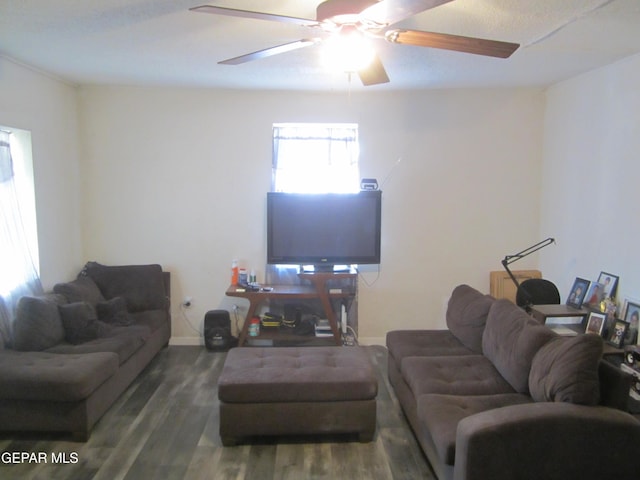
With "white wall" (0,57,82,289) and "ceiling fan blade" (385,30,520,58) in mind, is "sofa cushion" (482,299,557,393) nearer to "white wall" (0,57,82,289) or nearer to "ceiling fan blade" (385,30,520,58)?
"ceiling fan blade" (385,30,520,58)

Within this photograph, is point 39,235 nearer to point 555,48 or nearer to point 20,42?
point 20,42

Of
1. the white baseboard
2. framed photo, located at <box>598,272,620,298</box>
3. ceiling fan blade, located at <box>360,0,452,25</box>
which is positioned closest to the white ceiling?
ceiling fan blade, located at <box>360,0,452,25</box>

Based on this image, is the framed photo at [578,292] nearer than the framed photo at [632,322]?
No

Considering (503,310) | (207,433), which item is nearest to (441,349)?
(503,310)

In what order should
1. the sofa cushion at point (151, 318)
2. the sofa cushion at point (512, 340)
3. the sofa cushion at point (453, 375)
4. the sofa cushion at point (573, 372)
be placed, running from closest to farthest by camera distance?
the sofa cushion at point (573, 372) → the sofa cushion at point (512, 340) → the sofa cushion at point (453, 375) → the sofa cushion at point (151, 318)

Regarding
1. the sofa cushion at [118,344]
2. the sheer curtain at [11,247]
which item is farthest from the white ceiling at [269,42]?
the sofa cushion at [118,344]

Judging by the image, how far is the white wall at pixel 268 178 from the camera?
4.40 metres

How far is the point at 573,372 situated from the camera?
2064mm

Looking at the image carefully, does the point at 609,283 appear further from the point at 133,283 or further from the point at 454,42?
the point at 133,283

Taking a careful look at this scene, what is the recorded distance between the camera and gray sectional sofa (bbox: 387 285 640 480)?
6.38 feet

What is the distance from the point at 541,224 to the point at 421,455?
2790mm

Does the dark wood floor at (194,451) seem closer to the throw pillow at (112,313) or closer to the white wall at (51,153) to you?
the throw pillow at (112,313)

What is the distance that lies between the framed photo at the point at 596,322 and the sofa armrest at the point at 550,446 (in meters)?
1.57

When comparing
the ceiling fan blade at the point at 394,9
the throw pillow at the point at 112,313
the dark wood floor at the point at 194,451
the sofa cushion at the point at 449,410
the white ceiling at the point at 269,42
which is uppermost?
the white ceiling at the point at 269,42
